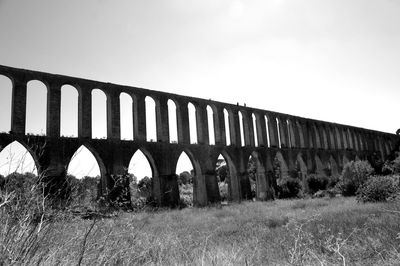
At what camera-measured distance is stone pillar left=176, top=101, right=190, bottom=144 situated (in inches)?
905

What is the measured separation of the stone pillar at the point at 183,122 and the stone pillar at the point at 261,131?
8249mm

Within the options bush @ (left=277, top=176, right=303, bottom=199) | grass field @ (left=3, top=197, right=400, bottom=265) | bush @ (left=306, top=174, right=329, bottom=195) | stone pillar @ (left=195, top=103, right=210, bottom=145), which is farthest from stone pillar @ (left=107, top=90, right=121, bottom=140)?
bush @ (left=306, top=174, right=329, bottom=195)

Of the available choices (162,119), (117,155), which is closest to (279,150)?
(162,119)

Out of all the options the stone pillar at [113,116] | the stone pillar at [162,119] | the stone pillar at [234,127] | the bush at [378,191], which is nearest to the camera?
the bush at [378,191]

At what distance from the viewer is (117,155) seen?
18984 millimetres

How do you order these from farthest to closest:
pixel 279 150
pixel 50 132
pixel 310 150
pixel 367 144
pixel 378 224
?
pixel 367 144, pixel 310 150, pixel 279 150, pixel 50 132, pixel 378 224

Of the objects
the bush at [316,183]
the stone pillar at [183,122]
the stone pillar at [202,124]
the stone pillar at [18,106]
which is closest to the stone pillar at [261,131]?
the bush at [316,183]

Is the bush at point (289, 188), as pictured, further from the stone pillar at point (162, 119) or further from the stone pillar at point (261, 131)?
the stone pillar at point (162, 119)

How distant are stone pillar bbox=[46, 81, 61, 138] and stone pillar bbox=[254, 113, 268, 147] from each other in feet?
56.7

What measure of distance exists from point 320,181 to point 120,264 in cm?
2678

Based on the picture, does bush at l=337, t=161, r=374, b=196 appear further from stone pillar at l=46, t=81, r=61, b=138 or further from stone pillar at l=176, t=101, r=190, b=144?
stone pillar at l=46, t=81, r=61, b=138

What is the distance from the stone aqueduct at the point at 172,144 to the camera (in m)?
16.8

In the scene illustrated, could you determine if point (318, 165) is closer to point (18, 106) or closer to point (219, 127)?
point (219, 127)

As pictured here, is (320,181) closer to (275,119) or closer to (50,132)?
(275,119)
